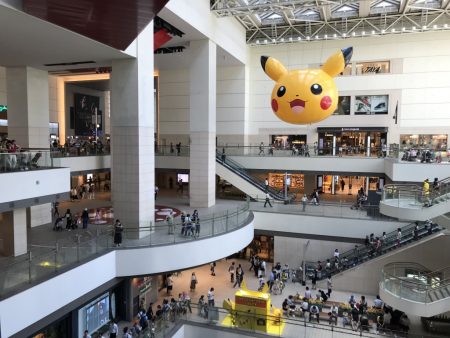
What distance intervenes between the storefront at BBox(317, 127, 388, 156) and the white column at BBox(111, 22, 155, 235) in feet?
49.5

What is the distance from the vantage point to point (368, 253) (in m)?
20.0

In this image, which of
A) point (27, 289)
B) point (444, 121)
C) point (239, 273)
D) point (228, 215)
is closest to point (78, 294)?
point (27, 289)

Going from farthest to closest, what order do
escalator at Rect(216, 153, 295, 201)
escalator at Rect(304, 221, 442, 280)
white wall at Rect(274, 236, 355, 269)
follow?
1. escalator at Rect(216, 153, 295, 201)
2. white wall at Rect(274, 236, 355, 269)
3. escalator at Rect(304, 221, 442, 280)

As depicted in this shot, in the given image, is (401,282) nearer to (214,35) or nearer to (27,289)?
(27,289)

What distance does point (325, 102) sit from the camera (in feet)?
44.8

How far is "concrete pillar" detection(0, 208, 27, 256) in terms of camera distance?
13414 millimetres

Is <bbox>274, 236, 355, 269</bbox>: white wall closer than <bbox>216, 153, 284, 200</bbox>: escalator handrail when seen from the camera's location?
Yes

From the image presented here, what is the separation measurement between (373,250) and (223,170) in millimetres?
10837

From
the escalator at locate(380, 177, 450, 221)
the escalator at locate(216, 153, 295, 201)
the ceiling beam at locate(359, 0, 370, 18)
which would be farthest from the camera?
the escalator at locate(216, 153, 295, 201)

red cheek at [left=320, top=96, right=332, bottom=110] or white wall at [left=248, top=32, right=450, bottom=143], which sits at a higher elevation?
white wall at [left=248, top=32, right=450, bottom=143]

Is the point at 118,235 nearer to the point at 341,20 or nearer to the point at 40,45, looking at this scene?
the point at 40,45

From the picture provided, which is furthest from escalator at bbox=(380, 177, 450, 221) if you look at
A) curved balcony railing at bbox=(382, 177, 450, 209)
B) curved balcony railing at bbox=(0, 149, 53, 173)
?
curved balcony railing at bbox=(0, 149, 53, 173)

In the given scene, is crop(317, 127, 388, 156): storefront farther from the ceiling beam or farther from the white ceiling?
the white ceiling

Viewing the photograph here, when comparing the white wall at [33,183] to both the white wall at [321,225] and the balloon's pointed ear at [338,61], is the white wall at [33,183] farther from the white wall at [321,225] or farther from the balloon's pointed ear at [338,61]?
the white wall at [321,225]
